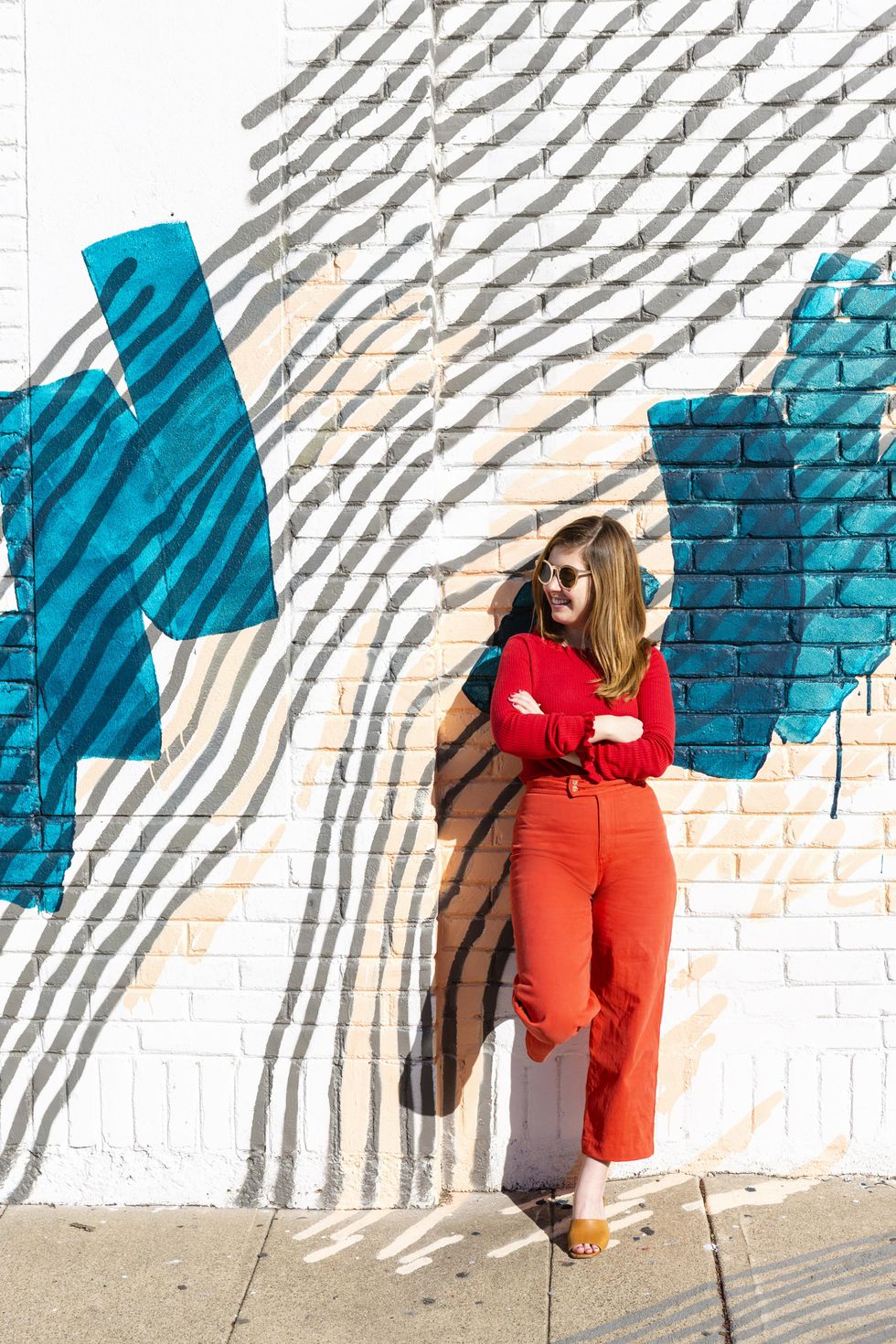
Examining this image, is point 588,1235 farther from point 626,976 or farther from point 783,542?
point 783,542

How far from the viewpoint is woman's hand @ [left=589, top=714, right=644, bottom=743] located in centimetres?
329

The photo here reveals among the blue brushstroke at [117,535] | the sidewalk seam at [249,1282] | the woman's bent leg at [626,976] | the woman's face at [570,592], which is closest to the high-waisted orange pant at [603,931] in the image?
the woman's bent leg at [626,976]

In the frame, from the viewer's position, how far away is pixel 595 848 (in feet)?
11.0

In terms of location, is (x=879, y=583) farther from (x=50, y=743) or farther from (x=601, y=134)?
(x=50, y=743)

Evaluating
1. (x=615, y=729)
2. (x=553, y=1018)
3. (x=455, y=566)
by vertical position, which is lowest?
(x=553, y=1018)

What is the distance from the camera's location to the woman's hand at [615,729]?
3295 millimetres

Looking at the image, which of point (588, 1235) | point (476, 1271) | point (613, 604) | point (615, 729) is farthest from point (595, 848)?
point (476, 1271)

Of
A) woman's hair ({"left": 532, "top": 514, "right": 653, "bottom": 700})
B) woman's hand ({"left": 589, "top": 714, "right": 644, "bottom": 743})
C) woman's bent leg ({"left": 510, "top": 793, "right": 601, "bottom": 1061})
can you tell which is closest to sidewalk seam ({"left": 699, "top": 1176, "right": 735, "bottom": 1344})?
woman's bent leg ({"left": 510, "top": 793, "right": 601, "bottom": 1061})

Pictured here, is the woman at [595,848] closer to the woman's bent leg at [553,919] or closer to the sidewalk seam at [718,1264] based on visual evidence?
the woman's bent leg at [553,919]

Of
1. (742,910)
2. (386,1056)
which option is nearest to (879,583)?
(742,910)

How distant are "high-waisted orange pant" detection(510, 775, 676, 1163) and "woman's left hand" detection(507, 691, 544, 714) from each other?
21cm

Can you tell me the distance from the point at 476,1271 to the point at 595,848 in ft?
3.80

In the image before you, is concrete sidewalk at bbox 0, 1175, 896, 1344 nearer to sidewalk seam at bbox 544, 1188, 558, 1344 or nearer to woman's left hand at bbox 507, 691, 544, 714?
sidewalk seam at bbox 544, 1188, 558, 1344

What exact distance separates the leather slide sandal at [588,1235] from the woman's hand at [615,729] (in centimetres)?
130
